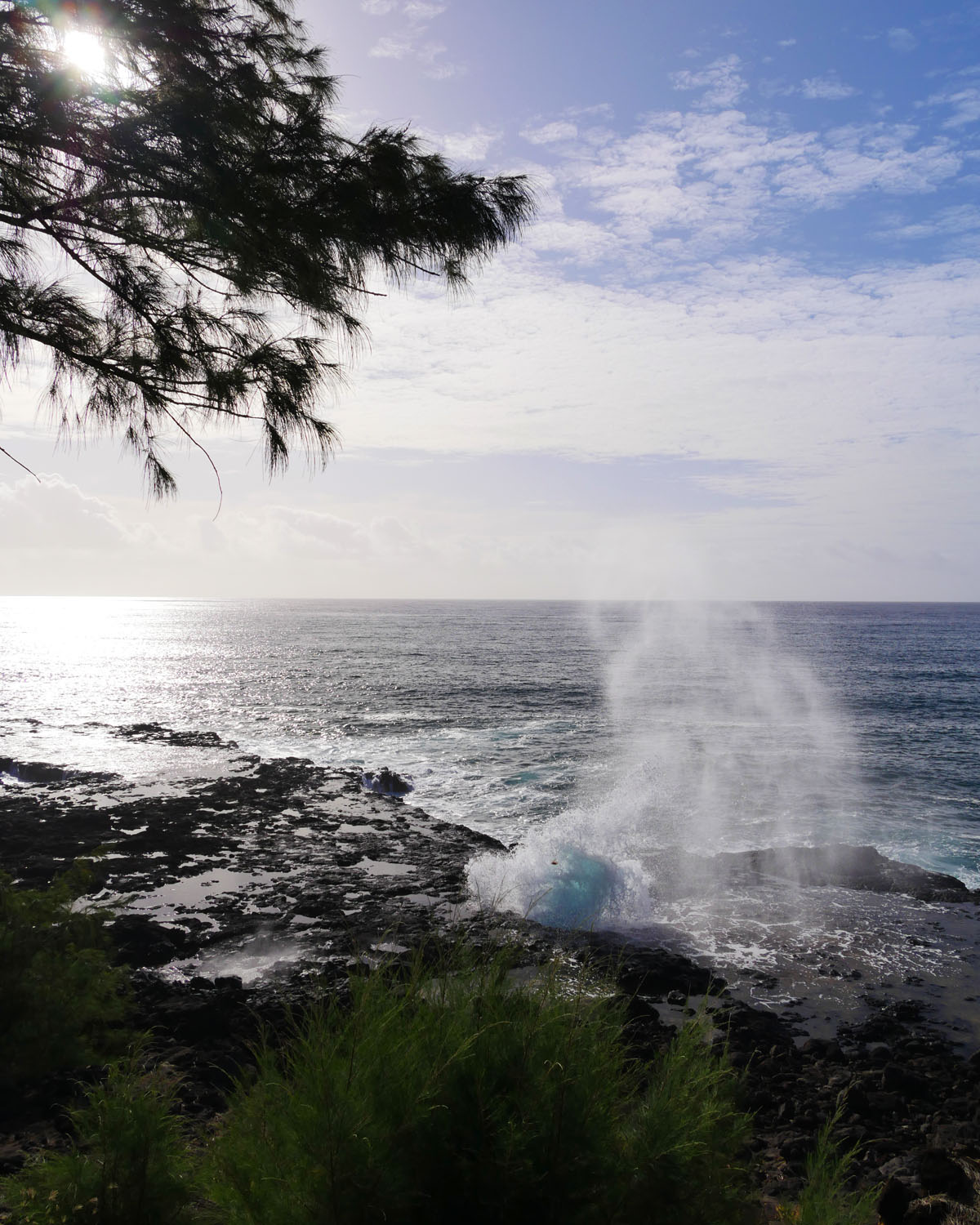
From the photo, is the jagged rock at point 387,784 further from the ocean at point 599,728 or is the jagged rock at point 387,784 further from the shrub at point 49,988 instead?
the shrub at point 49,988

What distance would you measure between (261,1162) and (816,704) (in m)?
48.9

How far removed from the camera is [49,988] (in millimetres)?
6570

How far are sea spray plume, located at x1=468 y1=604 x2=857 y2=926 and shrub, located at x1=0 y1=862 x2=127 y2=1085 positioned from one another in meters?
4.19

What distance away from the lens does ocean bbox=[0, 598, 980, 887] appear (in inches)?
925

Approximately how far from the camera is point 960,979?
13164mm

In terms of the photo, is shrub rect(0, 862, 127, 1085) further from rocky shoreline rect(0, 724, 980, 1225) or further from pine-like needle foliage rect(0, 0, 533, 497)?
pine-like needle foliage rect(0, 0, 533, 497)

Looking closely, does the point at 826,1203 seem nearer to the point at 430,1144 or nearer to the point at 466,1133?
the point at 466,1133

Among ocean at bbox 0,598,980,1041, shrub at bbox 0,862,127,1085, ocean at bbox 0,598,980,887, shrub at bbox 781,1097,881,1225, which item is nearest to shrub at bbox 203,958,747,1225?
shrub at bbox 781,1097,881,1225

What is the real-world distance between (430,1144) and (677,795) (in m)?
23.9

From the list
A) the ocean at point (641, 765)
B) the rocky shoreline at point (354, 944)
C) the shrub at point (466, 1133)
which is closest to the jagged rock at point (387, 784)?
the ocean at point (641, 765)

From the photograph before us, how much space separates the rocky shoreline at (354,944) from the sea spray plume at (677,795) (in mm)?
1401

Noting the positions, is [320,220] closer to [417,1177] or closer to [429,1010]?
[429,1010]

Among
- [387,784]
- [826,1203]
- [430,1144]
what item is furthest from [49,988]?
[387,784]

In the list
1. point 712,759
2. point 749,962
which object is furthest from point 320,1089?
point 712,759
